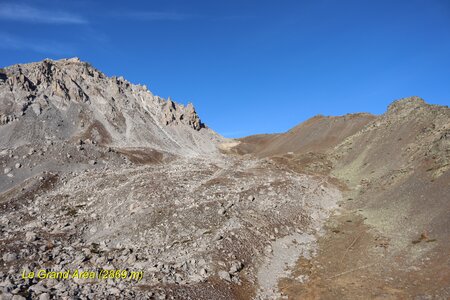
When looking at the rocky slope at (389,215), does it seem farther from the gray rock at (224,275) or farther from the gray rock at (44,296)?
the gray rock at (44,296)

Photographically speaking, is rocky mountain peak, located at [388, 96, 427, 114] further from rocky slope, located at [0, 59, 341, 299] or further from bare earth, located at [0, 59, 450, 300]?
rocky slope, located at [0, 59, 341, 299]

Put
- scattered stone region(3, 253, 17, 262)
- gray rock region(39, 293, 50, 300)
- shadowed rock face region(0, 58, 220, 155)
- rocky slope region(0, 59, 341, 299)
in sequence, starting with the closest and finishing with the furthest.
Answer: gray rock region(39, 293, 50, 300) → rocky slope region(0, 59, 341, 299) → scattered stone region(3, 253, 17, 262) → shadowed rock face region(0, 58, 220, 155)

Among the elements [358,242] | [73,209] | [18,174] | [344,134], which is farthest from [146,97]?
[358,242]

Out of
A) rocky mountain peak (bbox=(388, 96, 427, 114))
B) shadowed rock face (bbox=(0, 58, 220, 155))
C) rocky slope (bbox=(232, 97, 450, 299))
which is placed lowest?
rocky slope (bbox=(232, 97, 450, 299))

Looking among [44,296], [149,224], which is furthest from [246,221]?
[44,296]

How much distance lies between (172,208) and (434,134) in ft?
116

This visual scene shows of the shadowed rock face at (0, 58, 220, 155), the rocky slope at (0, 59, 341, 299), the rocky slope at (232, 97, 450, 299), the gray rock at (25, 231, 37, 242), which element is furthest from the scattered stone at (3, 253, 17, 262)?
the shadowed rock face at (0, 58, 220, 155)

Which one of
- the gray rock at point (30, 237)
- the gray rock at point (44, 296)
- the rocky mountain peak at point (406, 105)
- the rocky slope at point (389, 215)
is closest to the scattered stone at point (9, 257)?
the gray rock at point (30, 237)

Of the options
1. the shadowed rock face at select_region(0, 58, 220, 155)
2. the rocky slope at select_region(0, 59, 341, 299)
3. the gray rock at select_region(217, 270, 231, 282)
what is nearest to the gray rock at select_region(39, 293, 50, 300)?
the rocky slope at select_region(0, 59, 341, 299)

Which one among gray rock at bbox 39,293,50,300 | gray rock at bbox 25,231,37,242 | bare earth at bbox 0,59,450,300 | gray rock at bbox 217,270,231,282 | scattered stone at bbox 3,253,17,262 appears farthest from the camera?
gray rock at bbox 25,231,37,242

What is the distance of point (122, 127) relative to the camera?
10225 centimetres

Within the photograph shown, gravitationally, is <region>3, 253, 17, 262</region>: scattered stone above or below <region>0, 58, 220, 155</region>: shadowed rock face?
below

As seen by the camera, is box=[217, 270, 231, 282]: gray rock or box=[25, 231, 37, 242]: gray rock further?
box=[25, 231, 37, 242]: gray rock

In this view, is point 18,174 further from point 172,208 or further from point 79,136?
point 79,136
